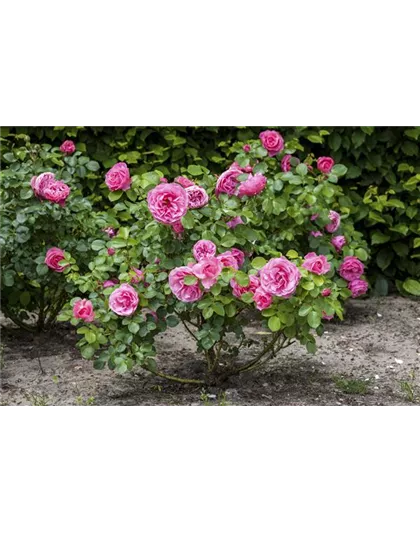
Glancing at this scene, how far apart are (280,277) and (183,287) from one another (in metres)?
0.36

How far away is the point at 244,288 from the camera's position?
3146 mm

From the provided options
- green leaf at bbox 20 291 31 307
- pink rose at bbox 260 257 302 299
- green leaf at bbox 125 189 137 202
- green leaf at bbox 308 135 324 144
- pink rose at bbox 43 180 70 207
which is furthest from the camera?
green leaf at bbox 308 135 324 144

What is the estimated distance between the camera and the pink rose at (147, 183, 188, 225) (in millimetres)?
3092

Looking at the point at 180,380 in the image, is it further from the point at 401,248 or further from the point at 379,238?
the point at 401,248

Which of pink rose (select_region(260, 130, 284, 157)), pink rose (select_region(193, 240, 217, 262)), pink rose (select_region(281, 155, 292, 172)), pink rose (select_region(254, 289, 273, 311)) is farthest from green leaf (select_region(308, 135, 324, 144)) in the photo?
pink rose (select_region(254, 289, 273, 311))

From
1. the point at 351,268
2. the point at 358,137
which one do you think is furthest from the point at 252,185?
the point at 358,137

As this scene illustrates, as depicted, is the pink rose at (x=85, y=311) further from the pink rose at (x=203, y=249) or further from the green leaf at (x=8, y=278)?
the green leaf at (x=8, y=278)

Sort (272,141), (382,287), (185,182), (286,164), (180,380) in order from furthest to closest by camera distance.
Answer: (382,287) → (286,164) → (272,141) → (180,380) → (185,182)

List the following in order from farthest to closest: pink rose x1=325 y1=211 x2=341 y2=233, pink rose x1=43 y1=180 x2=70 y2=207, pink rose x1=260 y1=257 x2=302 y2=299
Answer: pink rose x1=325 y1=211 x2=341 y2=233 < pink rose x1=43 y1=180 x2=70 y2=207 < pink rose x1=260 y1=257 x2=302 y2=299

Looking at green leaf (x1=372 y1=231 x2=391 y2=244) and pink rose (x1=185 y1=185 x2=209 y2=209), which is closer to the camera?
pink rose (x1=185 y1=185 x2=209 y2=209)

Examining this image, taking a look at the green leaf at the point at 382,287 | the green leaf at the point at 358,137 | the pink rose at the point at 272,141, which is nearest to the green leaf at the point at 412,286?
the green leaf at the point at 382,287

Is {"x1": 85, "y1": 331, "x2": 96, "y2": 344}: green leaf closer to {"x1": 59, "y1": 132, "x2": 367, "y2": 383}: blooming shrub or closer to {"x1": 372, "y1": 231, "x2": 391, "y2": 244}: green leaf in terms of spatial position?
{"x1": 59, "y1": 132, "x2": 367, "y2": 383}: blooming shrub

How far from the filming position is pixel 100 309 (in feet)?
11.0

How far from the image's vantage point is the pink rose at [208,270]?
309 centimetres
